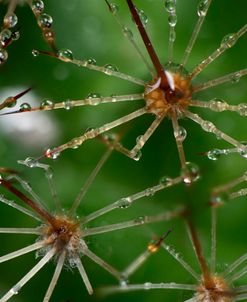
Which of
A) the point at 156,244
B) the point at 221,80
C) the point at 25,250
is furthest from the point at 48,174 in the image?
the point at 221,80

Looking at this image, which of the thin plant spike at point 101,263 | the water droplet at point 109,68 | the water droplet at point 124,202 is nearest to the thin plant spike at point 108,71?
the water droplet at point 109,68

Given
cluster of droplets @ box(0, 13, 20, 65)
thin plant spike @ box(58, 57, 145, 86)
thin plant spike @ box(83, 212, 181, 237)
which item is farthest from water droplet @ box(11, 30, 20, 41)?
thin plant spike @ box(83, 212, 181, 237)

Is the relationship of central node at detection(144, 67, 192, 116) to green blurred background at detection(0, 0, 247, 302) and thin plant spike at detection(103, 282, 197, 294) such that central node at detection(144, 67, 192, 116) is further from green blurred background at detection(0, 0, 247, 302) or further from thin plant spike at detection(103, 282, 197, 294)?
thin plant spike at detection(103, 282, 197, 294)

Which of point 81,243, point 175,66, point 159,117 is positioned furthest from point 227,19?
point 81,243

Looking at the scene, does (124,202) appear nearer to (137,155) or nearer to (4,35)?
(137,155)

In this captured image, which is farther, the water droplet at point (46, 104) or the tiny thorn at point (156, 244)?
the water droplet at point (46, 104)

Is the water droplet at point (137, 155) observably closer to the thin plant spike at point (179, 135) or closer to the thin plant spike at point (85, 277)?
the thin plant spike at point (179, 135)

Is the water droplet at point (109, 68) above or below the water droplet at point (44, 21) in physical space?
below
